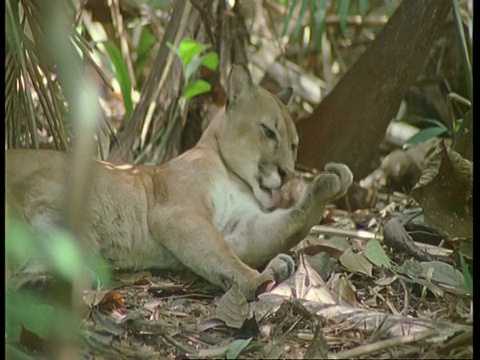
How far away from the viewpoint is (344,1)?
2.03m

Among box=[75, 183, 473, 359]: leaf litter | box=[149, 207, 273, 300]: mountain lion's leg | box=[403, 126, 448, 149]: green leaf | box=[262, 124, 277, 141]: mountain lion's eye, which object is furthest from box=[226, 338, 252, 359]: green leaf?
box=[403, 126, 448, 149]: green leaf

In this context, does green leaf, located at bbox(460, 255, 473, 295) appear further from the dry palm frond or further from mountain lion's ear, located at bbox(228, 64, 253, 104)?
the dry palm frond

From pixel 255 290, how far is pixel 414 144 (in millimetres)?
550

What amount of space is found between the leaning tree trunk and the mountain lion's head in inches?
2.2

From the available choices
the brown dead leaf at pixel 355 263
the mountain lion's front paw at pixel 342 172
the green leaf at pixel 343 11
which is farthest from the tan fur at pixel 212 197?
the green leaf at pixel 343 11

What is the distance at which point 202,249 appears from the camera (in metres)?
2.13

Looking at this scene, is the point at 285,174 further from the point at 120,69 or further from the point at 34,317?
the point at 34,317

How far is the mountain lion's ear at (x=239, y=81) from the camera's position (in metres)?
2.12

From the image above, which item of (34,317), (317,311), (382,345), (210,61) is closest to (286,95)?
(210,61)

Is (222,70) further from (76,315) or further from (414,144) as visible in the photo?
(76,315)

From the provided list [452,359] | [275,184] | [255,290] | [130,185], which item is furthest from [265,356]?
[130,185]

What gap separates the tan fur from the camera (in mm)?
2082

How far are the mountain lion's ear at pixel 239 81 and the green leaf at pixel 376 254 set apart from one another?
1.52 feet

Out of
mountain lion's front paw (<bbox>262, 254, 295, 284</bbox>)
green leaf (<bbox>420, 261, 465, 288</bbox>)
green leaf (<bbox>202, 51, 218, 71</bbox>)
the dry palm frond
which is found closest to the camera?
green leaf (<bbox>420, 261, 465, 288</bbox>)
